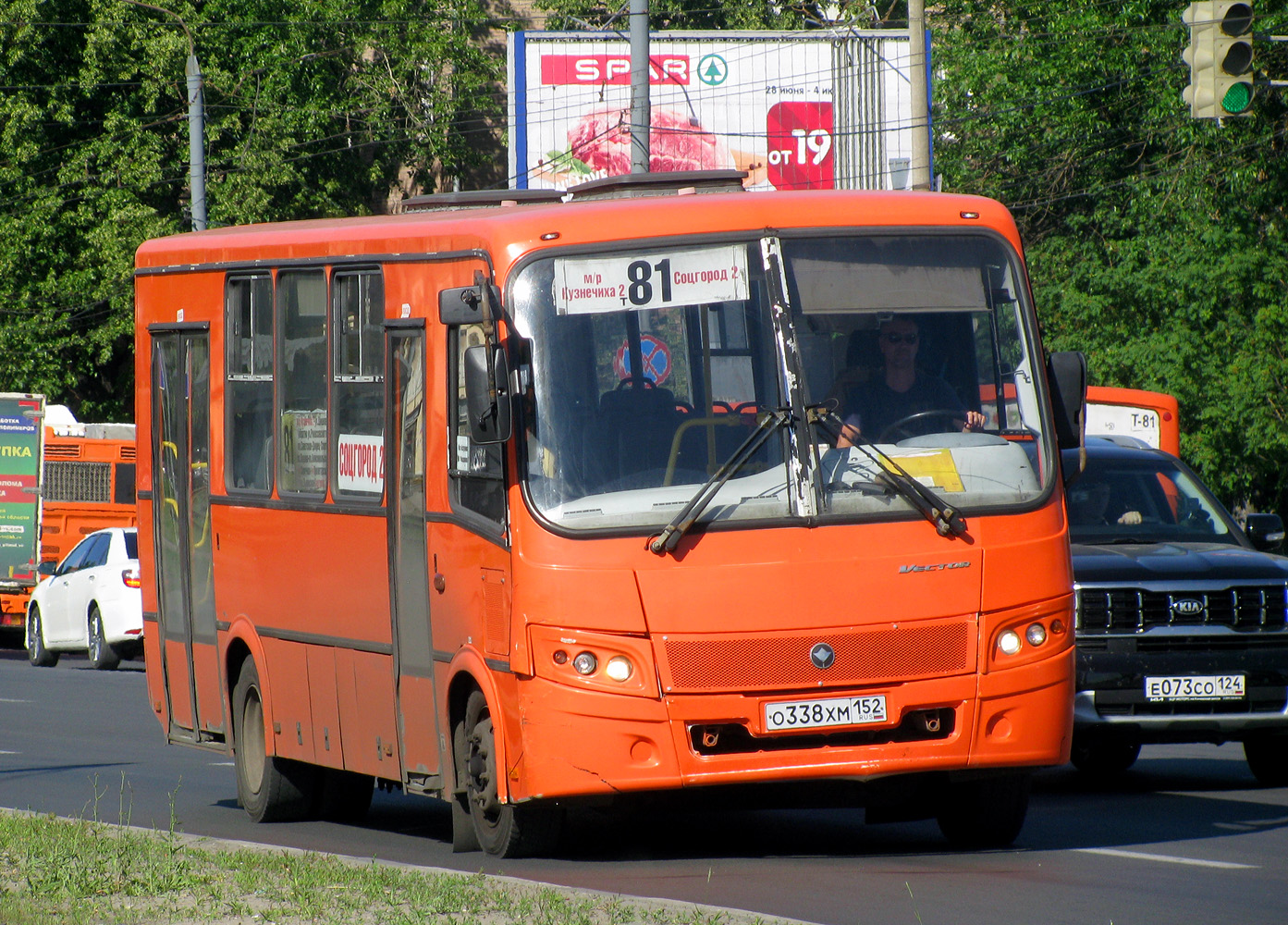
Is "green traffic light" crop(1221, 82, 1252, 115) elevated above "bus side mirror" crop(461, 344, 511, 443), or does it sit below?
above

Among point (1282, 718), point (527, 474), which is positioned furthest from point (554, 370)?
point (1282, 718)

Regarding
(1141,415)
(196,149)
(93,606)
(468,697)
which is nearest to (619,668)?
(468,697)

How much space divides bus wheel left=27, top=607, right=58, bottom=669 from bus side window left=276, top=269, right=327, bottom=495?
1770 centimetres

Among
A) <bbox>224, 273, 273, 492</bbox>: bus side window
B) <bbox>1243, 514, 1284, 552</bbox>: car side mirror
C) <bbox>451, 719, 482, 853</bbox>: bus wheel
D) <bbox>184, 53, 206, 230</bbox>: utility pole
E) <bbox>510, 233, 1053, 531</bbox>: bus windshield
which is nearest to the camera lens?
<bbox>510, 233, 1053, 531</bbox>: bus windshield

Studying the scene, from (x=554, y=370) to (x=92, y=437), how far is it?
78.1ft

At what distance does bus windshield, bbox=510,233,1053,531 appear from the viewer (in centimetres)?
830

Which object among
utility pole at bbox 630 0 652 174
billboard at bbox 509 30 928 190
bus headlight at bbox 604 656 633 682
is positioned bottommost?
bus headlight at bbox 604 656 633 682

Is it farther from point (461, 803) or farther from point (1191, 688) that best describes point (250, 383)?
point (1191, 688)

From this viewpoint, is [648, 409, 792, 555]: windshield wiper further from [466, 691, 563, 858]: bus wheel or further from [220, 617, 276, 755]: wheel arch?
[220, 617, 276, 755]: wheel arch

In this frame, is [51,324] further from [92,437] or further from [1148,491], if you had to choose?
[1148,491]

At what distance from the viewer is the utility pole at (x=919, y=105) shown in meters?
25.8

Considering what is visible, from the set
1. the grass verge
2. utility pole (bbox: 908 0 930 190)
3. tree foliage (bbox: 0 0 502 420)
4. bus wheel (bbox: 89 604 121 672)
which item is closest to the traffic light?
utility pole (bbox: 908 0 930 190)

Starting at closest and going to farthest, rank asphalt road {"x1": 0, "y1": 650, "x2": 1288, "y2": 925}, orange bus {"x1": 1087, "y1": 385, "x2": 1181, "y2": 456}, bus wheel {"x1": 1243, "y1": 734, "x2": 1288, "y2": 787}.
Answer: asphalt road {"x1": 0, "y1": 650, "x2": 1288, "y2": 925}
bus wheel {"x1": 1243, "y1": 734, "x2": 1288, "y2": 787}
orange bus {"x1": 1087, "y1": 385, "x2": 1181, "y2": 456}

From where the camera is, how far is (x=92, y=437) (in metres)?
31.0
